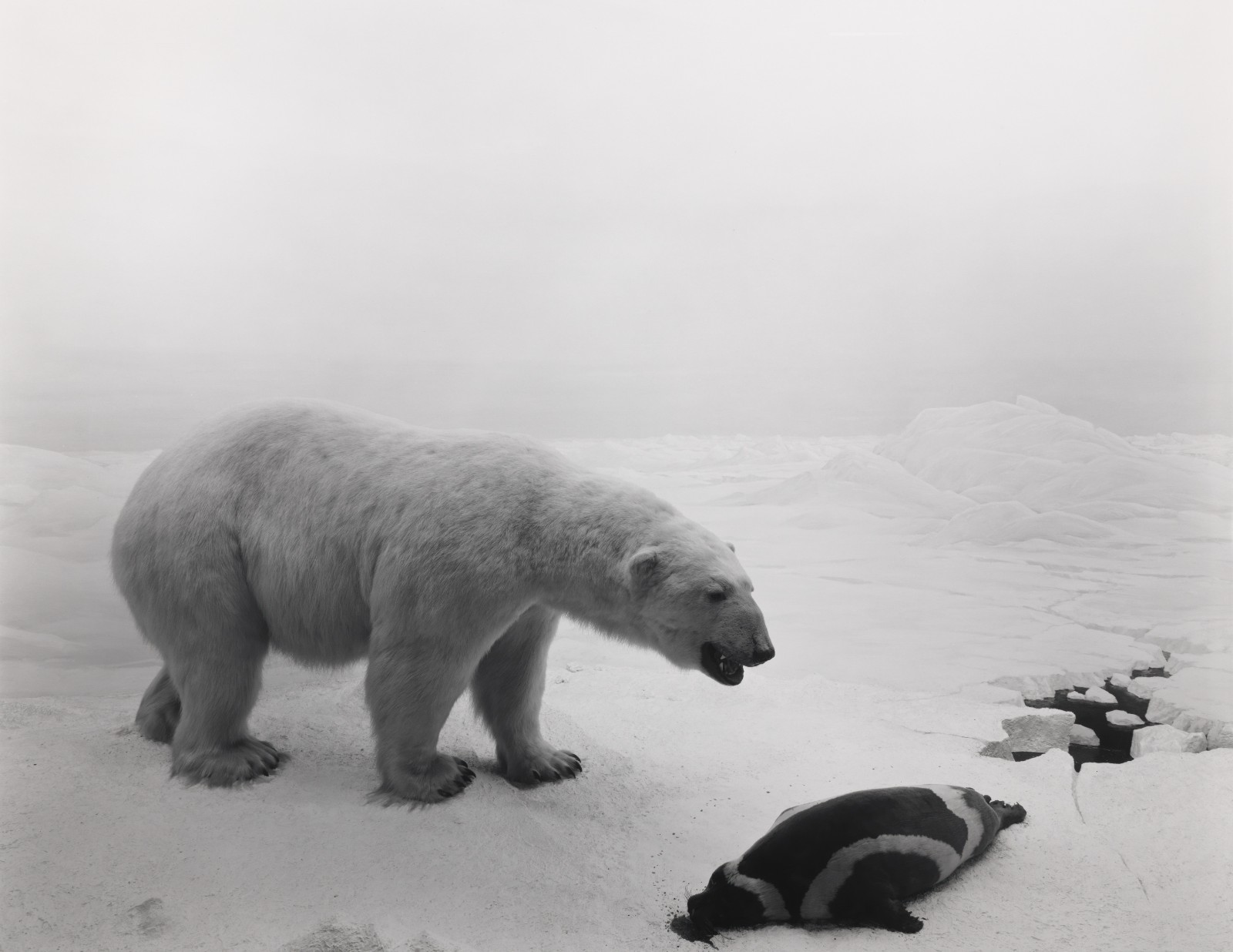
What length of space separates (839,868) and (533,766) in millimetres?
1324

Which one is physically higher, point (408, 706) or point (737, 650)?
point (737, 650)

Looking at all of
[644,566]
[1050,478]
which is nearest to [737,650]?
[644,566]

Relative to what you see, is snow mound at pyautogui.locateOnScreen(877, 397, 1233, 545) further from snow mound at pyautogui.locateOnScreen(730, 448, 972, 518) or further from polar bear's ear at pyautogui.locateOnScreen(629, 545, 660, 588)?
polar bear's ear at pyautogui.locateOnScreen(629, 545, 660, 588)

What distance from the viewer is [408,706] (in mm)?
3021

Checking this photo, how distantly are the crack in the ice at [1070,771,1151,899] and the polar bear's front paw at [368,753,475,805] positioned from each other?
7.49 feet

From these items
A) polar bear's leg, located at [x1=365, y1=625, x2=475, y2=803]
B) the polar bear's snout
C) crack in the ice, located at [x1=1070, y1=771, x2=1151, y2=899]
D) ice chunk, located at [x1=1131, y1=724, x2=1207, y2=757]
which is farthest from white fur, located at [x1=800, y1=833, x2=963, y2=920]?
ice chunk, located at [x1=1131, y1=724, x2=1207, y2=757]

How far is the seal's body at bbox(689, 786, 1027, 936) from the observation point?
247 cm

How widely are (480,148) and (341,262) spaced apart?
0.93 metres

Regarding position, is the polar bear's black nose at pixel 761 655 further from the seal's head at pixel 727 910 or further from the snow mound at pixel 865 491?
the snow mound at pixel 865 491

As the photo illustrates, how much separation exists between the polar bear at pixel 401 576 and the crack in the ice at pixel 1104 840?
1.38 m

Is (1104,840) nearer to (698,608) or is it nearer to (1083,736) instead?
(1083,736)

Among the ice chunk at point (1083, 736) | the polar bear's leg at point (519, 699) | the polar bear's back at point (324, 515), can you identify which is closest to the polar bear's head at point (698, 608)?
the polar bear's back at point (324, 515)

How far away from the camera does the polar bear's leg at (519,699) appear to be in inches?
133

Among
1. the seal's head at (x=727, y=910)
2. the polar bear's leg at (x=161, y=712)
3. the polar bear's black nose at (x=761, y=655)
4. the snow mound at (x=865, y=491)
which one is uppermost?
the snow mound at (x=865, y=491)
